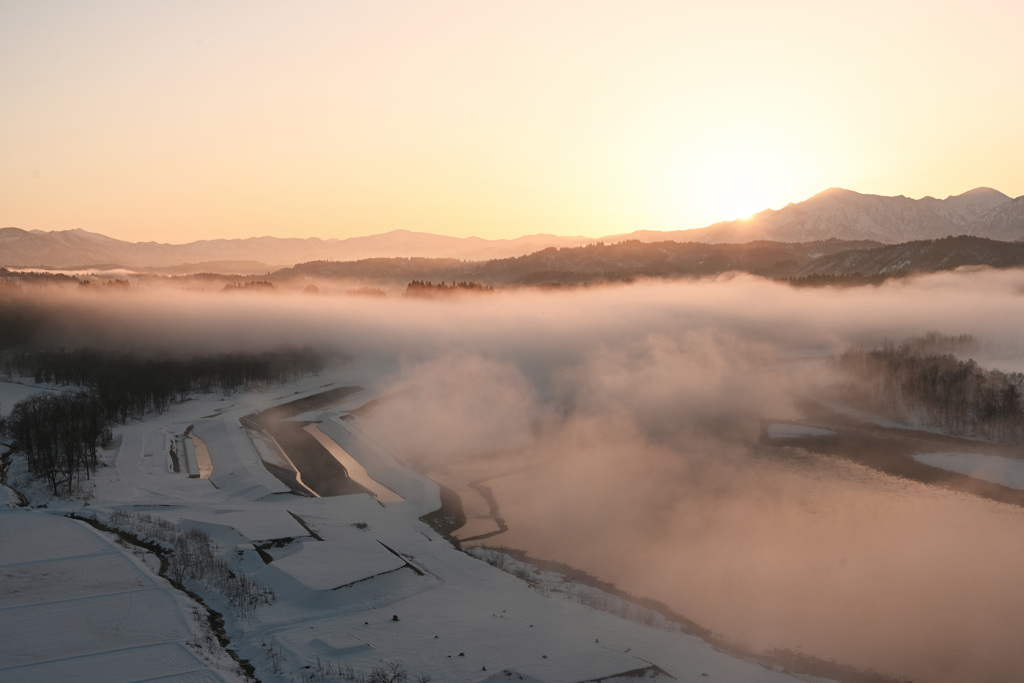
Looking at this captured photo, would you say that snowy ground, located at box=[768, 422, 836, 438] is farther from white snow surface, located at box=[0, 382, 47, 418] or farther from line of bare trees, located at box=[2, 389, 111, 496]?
white snow surface, located at box=[0, 382, 47, 418]

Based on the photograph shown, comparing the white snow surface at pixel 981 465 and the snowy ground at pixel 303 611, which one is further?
the white snow surface at pixel 981 465

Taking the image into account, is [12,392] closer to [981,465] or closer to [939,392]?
[981,465]

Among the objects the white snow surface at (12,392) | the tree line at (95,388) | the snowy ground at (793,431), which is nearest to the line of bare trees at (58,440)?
the tree line at (95,388)

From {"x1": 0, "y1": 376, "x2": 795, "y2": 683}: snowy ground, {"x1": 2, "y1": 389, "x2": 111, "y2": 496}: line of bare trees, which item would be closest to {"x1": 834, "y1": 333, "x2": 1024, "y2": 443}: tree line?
{"x1": 0, "y1": 376, "x2": 795, "y2": 683}: snowy ground

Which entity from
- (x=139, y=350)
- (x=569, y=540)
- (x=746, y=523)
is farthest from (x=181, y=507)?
(x=139, y=350)

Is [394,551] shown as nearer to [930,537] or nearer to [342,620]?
[342,620]

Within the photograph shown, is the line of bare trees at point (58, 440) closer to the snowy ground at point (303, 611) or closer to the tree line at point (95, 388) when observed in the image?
the tree line at point (95, 388)

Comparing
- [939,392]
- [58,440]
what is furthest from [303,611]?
[939,392]
